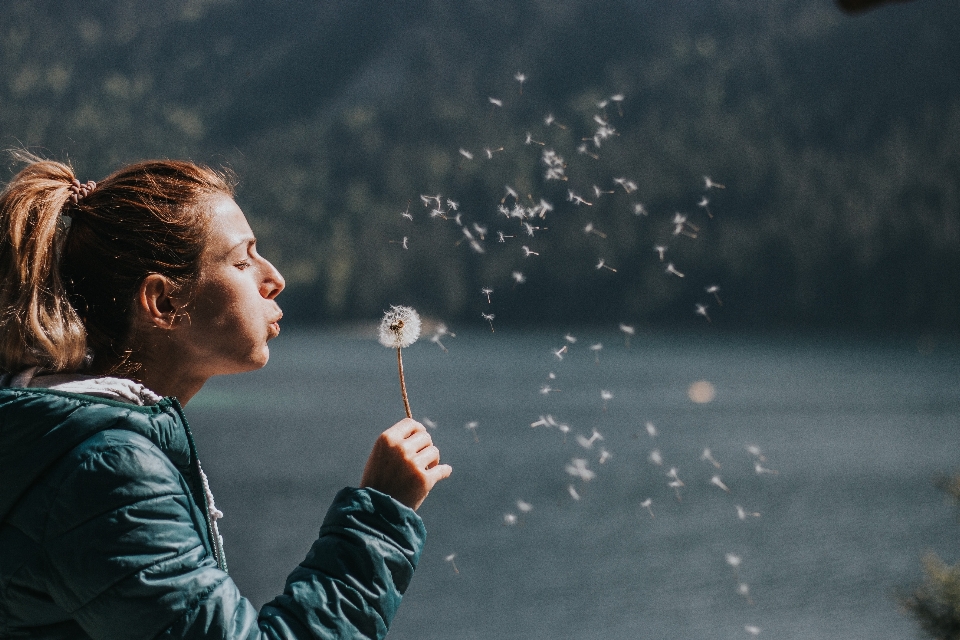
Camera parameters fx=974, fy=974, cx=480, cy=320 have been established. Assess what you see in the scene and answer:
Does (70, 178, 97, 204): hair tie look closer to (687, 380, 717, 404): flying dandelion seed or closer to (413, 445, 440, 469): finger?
(413, 445, 440, 469): finger

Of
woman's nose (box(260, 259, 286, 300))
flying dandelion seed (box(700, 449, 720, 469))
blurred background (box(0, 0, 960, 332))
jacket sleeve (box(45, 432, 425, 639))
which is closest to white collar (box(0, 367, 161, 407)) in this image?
jacket sleeve (box(45, 432, 425, 639))

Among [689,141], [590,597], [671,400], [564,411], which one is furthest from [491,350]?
[590,597]

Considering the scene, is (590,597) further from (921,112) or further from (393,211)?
(921,112)

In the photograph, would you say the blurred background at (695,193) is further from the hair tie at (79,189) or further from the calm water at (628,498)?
the hair tie at (79,189)

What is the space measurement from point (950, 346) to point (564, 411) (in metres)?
65.8

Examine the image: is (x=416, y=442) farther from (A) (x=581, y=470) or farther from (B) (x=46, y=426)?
(A) (x=581, y=470)

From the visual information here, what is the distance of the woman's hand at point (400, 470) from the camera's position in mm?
1841

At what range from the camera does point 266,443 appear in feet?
175

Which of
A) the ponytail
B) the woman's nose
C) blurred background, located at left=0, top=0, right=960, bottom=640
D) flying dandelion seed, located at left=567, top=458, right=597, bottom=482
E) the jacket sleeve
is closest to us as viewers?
the jacket sleeve

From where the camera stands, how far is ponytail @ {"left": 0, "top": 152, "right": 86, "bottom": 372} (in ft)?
5.98

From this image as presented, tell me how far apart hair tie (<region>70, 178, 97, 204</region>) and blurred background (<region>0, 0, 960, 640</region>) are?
50cm

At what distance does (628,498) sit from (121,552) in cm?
4243

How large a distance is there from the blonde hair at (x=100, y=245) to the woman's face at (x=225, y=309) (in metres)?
0.03

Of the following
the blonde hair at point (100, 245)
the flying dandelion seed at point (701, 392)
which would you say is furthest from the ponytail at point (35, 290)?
the flying dandelion seed at point (701, 392)
